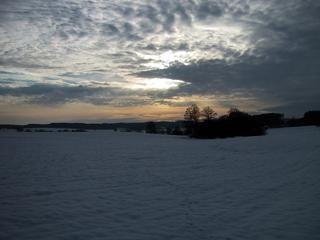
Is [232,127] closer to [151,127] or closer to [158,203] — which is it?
[158,203]

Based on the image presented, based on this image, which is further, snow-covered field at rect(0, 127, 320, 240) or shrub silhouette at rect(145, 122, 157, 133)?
shrub silhouette at rect(145, 122, 157, 133)

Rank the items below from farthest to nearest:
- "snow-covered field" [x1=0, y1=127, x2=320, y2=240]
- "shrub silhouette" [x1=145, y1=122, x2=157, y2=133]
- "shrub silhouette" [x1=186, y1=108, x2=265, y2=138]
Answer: "shrub silhouette" [x1=145, y1=122, x2=157, y2=133] < "shrub silhouette" [x1=186, y1=108, x2=265, y2=138] < "snow-covered field" [x1=0, y1=127, x2=320, y2=240]

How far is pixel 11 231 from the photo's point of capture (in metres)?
8.62

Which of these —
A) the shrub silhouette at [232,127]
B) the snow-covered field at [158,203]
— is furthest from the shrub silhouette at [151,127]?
the snow-covered field at [158,203]

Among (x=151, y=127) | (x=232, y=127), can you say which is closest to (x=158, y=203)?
(x=232, y=127)

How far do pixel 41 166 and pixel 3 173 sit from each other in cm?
322

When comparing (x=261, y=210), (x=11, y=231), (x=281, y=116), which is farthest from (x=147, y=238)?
(x=281, y=116)

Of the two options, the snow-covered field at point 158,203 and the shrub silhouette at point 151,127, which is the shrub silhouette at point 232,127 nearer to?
the snow-covered field at point 158,203

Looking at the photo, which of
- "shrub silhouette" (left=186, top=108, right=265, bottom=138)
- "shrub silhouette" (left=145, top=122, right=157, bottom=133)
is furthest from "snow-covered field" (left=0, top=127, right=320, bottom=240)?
"shrub silhouette" (left=145, top=122, right=157, bottom=133)

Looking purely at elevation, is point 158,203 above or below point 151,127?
below

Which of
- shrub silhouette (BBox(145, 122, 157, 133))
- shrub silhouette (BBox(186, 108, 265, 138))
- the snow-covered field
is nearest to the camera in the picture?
the snow-covered field

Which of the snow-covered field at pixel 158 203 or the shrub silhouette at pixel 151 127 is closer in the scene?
the snow-covered field at pixel 158 203

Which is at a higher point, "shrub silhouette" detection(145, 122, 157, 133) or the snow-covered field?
"shrub silhouette" detection(145, 122, 157, 133)

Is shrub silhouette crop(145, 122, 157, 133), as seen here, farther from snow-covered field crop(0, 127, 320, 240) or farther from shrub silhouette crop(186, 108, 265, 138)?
snow-covered field crop(0, 127, 320, 240)
